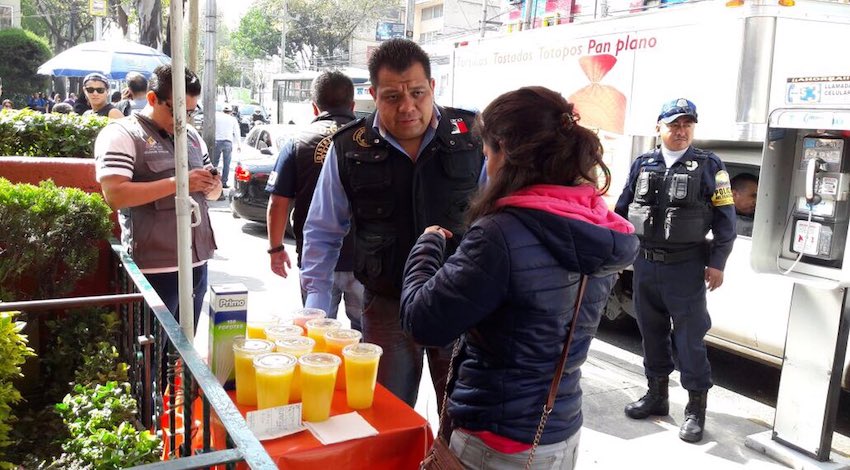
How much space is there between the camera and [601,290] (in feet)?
6.89

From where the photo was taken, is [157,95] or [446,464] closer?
[446,464]

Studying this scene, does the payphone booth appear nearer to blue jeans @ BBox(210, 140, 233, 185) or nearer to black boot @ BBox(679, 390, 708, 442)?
black boot @ BBox(679, 390, 708, 442)

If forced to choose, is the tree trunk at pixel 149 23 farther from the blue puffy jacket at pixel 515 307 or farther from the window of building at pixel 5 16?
the window of building at pixel 5 16

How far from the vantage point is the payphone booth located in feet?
12.7

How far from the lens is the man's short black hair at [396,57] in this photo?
281cm

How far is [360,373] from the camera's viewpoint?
2.20 m

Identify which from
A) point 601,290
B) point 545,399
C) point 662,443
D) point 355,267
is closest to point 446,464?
point 545,399

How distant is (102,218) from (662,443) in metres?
3.42

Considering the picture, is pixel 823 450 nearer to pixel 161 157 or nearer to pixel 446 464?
pixel 446 464

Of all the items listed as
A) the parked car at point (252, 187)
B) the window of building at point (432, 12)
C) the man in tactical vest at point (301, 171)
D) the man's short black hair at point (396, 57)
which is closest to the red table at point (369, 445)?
the man's short black hair at point (396, 57)

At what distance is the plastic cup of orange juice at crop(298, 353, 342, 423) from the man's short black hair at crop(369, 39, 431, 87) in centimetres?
127

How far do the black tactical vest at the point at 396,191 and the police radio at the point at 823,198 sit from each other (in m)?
2.32

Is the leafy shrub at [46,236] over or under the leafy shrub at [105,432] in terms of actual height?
over

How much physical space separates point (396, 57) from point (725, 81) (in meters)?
3.12
